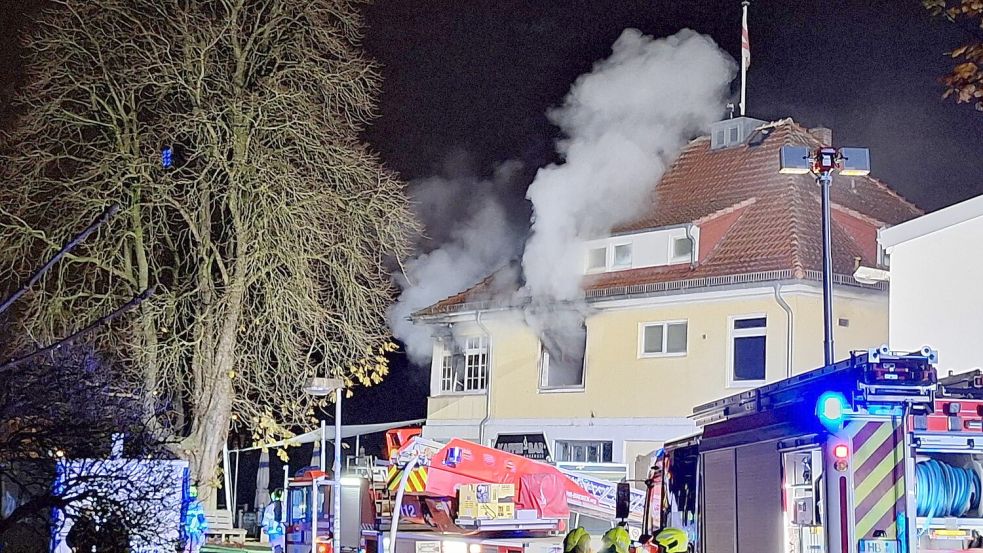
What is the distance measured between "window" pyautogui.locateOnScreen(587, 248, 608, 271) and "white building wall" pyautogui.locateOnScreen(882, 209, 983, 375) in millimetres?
8699

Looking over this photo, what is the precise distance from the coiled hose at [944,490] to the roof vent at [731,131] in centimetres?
1997

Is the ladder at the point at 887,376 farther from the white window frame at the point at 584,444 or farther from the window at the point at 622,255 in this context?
the window at the point at 622,255

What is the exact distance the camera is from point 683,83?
26.2 meters

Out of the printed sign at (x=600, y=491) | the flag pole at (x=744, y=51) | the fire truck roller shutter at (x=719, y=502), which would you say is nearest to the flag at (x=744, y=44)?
the flag pole at (x=744, y=51)

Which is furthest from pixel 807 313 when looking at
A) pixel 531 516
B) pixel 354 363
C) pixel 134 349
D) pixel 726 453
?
pixel 726 453

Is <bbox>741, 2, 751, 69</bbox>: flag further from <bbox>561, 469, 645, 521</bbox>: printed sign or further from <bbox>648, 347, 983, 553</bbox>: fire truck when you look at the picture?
<bbox>648, 347, 983, 553</bbox>: fire truck

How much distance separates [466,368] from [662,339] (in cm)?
570

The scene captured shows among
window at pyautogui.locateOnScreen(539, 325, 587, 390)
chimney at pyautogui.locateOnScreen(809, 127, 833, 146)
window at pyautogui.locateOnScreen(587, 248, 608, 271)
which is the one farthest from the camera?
chimney at pyautogui.locateOnScreen(809, 127, 833, 146)

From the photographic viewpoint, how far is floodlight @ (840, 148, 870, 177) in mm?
13289

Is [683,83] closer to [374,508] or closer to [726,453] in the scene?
[374,508]

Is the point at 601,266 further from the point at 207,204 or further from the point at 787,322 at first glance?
the point at 207,204

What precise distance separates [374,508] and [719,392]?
31.0ft

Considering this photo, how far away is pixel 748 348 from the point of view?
2362 centimetres

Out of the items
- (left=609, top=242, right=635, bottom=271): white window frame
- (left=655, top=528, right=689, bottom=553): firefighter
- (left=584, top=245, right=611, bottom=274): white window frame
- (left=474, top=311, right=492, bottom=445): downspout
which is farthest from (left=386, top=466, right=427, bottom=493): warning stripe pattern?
(left=474, top=311, right=492, bottom=445): downspout
